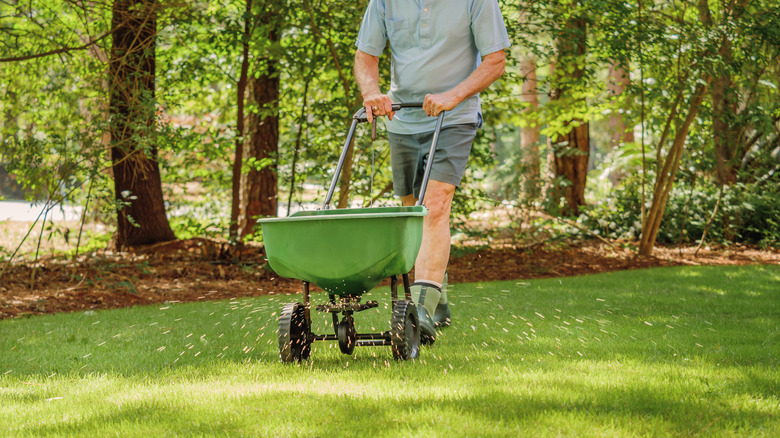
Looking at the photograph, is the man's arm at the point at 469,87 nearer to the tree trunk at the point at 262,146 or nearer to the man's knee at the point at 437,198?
the man's knee at the point at 437,198

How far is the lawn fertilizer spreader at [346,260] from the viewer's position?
289cm

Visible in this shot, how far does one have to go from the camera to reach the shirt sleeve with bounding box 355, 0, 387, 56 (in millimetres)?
3793

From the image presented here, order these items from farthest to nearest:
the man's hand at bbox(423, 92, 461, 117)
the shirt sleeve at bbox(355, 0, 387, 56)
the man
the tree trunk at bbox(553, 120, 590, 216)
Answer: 1. the tree trunk at bbox(553, 120, 590, 216)
2. the shirt sleeve at bbox(355, 0, 387, 56)
3. the man
4. the man's hand at bbox(423, 92, 461, 117)

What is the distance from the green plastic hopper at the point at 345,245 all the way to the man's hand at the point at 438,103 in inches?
21.6

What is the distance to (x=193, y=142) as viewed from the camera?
7746 mm

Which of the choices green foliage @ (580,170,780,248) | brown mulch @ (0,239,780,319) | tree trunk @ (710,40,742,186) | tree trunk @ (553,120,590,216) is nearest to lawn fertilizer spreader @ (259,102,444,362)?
brown mulch @ (0,239,780,319)

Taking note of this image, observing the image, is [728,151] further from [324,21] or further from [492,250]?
[324,21]

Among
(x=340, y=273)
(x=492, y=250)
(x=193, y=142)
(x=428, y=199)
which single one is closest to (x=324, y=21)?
(x=193, y=142)

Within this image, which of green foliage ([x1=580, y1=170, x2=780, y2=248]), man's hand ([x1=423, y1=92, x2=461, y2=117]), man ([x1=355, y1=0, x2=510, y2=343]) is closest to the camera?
man's hand ([x1=423, y1=92, x2=461, y2=117])

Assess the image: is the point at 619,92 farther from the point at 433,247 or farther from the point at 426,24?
the point at 433,247

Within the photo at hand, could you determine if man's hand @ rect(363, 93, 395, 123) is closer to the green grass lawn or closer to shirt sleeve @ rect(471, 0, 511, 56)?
shirt sleeve @ rect(471, 0, 511, 56)

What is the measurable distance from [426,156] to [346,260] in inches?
39.1

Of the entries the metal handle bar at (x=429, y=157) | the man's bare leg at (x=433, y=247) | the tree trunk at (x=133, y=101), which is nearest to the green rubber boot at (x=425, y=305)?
the man's bare leg at (x=433, y=247)

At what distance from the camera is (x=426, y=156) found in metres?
3.74
